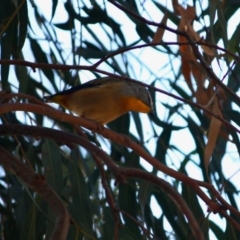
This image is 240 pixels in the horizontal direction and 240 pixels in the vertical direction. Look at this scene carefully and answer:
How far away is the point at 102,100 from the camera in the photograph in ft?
11.2

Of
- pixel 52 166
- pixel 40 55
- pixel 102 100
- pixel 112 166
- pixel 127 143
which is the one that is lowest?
pixel 112 166

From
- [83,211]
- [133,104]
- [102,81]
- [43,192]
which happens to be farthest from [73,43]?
[43,192]

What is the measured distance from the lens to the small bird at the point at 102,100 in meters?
3.32

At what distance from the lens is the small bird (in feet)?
10.9

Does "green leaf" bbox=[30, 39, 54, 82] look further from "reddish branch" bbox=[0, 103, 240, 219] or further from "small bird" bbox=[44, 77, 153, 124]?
"reddish branch" bbox=[0, 103, 240, 219]

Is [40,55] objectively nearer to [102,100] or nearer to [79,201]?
[102,100]

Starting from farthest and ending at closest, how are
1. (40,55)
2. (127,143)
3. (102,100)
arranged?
(40,55) → (102,100) → (127,143)

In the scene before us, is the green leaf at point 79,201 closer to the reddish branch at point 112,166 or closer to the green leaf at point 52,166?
the green leaf at point 52,166

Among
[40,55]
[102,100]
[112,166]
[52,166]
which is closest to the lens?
[112,166]

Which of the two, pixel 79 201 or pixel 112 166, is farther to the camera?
pixel 79 201

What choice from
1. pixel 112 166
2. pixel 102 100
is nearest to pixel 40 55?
pixel 102 100

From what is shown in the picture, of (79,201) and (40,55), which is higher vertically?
(40,55)

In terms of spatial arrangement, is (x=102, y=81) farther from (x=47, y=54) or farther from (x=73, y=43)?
(x=47, y=54)

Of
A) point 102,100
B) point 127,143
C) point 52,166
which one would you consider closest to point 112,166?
point 127,143
